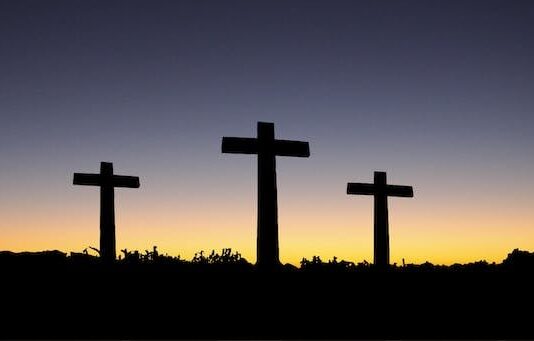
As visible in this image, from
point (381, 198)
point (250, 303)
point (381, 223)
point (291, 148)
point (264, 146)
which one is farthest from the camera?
point (381, 198)

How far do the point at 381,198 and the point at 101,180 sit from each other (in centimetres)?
858

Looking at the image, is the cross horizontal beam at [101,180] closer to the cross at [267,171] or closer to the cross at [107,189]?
the cross at [107,189]

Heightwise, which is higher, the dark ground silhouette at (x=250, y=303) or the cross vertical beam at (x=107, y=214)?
the cross vertical beam at (x=107, y=214)

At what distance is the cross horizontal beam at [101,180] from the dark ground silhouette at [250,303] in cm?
753

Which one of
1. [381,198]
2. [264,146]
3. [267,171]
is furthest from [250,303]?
[381,198]

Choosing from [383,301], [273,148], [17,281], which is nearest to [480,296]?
[383,301]

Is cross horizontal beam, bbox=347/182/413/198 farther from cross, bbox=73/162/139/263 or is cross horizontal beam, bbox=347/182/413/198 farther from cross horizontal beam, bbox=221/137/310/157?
cross, bbox=73/162/139/263

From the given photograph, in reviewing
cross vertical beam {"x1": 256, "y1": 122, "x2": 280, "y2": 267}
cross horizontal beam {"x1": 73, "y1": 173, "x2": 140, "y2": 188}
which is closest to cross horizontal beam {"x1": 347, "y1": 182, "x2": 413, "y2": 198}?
cross vertical beam {"x1": 256, "y1": 122, "x2": 280, "y2": 267}

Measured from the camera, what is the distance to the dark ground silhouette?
886 centimetres

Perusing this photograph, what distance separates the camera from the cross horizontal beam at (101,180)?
20406mm

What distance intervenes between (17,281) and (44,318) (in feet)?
6.62

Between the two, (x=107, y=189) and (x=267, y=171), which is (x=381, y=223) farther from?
(x=107, y=189)

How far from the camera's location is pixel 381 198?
69.3 feet

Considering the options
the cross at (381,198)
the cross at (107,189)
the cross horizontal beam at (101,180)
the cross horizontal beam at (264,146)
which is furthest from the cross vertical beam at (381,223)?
the cross horizontal beam at (101,180)
